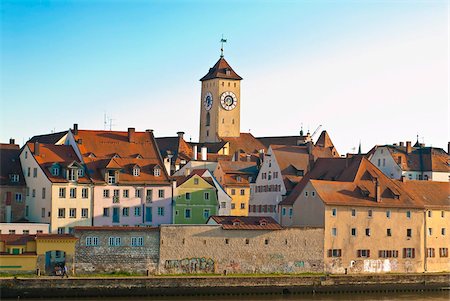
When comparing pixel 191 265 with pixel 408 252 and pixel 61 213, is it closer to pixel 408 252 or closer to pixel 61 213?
pixel 61 213

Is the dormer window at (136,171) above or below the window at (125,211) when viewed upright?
above

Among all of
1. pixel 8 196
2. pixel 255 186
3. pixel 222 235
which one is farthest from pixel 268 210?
pixel 8 196

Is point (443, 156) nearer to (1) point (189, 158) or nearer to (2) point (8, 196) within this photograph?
(1) point (189, 158)

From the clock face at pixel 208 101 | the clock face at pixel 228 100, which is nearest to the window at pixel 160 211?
the clock face at pixel 228 100

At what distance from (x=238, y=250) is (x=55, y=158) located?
673 inches

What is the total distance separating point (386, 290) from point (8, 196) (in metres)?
30.3

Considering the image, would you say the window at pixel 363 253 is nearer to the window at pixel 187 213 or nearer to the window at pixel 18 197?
the window at pixel 187 213

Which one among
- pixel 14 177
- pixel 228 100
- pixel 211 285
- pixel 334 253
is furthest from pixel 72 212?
pixel 228 100

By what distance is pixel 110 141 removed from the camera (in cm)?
8644

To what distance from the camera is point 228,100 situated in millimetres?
145625

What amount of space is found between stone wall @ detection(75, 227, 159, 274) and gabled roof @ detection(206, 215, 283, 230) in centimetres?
550

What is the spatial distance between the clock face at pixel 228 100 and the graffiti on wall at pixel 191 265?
72.5 meters

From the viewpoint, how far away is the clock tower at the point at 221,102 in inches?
5669

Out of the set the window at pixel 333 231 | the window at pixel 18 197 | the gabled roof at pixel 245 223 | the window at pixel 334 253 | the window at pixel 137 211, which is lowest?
the window at pixel 334 253
